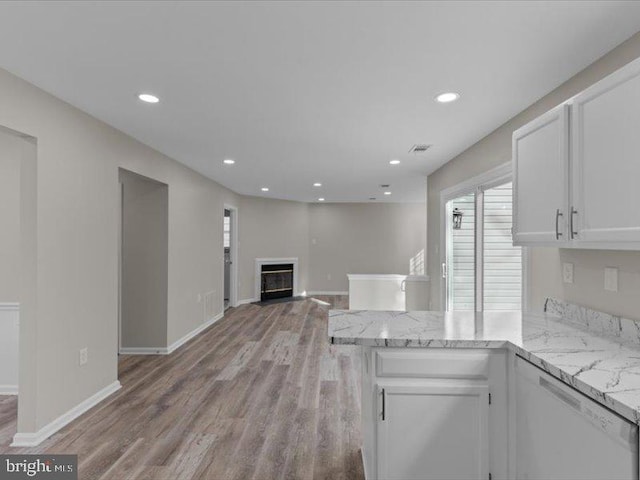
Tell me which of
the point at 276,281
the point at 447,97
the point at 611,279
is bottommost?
the point at 276,281

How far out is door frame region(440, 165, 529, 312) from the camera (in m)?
2.65

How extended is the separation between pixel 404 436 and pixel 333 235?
7310 mm

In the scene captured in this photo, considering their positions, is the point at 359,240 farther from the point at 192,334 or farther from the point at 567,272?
the point at 567,272

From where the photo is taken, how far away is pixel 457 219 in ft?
13.3

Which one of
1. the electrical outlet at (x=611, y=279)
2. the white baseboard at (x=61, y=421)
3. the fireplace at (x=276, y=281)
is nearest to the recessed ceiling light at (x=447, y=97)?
the electrical outlet at (x=611, y=279)

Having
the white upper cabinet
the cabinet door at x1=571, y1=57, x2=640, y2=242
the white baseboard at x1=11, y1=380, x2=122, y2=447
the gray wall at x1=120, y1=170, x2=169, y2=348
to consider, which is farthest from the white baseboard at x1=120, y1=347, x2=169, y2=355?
the cabinet door at x1=571, y1=57, x2=640, y2=242

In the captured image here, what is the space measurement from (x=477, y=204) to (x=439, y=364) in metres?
2.30

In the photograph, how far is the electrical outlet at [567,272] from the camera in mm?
2143

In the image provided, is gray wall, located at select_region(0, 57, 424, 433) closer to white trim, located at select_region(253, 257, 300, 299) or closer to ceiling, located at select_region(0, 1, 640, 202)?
ceiling, located at select_region(0, 1, 640, 202)

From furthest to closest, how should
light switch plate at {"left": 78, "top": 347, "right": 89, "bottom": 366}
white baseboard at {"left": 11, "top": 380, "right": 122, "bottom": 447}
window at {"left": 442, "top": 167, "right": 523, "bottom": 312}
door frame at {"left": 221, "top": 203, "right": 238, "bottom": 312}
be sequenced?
door frame at {"left": 221, "top": 203, "right": 238, "bottom": 312}, window at {"left": 442, "top": 167, "right": 523, "bottom": 312}, light switch plate at {"left": 78, "top": 347, "right": 89, "bottom": 366}, white baseboard at {"left": 11, "top": 380, "right": 122, "bottom": 447}

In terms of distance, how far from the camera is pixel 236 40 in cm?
175

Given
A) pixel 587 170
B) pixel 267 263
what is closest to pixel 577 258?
pixel 587 170

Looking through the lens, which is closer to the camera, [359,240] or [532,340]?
[532,340]

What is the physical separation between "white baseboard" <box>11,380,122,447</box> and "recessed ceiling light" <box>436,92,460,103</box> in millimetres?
3504
